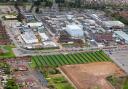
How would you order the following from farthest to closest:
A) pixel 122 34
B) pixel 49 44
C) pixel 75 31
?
1. pixel 122 34
2. pixel 75 31
3. pixel 49 44

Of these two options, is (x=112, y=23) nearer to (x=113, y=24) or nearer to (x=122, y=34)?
(x=113, y=24)

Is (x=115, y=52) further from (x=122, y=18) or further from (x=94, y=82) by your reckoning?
(x=122, y=18)

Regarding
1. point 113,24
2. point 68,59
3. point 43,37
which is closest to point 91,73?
point 68,59

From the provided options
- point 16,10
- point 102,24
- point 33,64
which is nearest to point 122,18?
point 102,24

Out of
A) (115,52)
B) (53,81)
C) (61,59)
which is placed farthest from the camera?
(115,52)

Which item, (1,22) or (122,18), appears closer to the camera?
(1,22)

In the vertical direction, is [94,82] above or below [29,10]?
below
